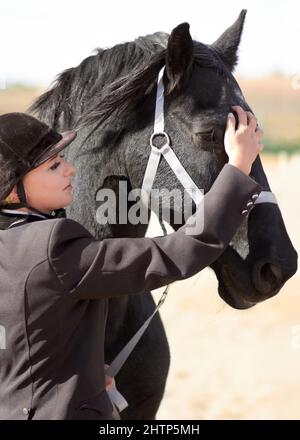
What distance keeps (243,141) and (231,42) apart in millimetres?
913

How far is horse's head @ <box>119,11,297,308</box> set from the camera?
2.75 m

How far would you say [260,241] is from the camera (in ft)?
9.07

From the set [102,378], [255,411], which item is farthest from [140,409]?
[255,411]

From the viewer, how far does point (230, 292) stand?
290 centimetres

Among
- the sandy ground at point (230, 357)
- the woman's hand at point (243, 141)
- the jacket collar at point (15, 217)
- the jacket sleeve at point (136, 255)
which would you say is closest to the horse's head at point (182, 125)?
the woman's hand at point (243, 141)

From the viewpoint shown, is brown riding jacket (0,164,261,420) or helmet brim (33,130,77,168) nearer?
brown riding jacket (0,164,261,420)

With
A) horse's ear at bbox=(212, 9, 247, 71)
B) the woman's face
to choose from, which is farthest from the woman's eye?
horse's ear at bbox=(212, 9, 247, 71)

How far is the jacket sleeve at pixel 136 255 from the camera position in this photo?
2232 mm

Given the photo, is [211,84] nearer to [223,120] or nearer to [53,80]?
[223,120]

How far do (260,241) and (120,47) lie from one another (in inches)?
41.0

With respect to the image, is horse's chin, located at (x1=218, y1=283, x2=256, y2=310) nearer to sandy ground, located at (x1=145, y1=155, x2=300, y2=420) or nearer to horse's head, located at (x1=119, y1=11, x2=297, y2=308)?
horse's head, located at (x1=119, y1=11, x2=297, y2=308)

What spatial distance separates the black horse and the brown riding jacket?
47 centimetres

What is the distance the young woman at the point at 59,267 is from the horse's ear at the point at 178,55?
23.1 inches

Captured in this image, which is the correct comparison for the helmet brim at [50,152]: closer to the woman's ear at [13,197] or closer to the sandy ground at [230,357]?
the woman's ear at [13,197]
